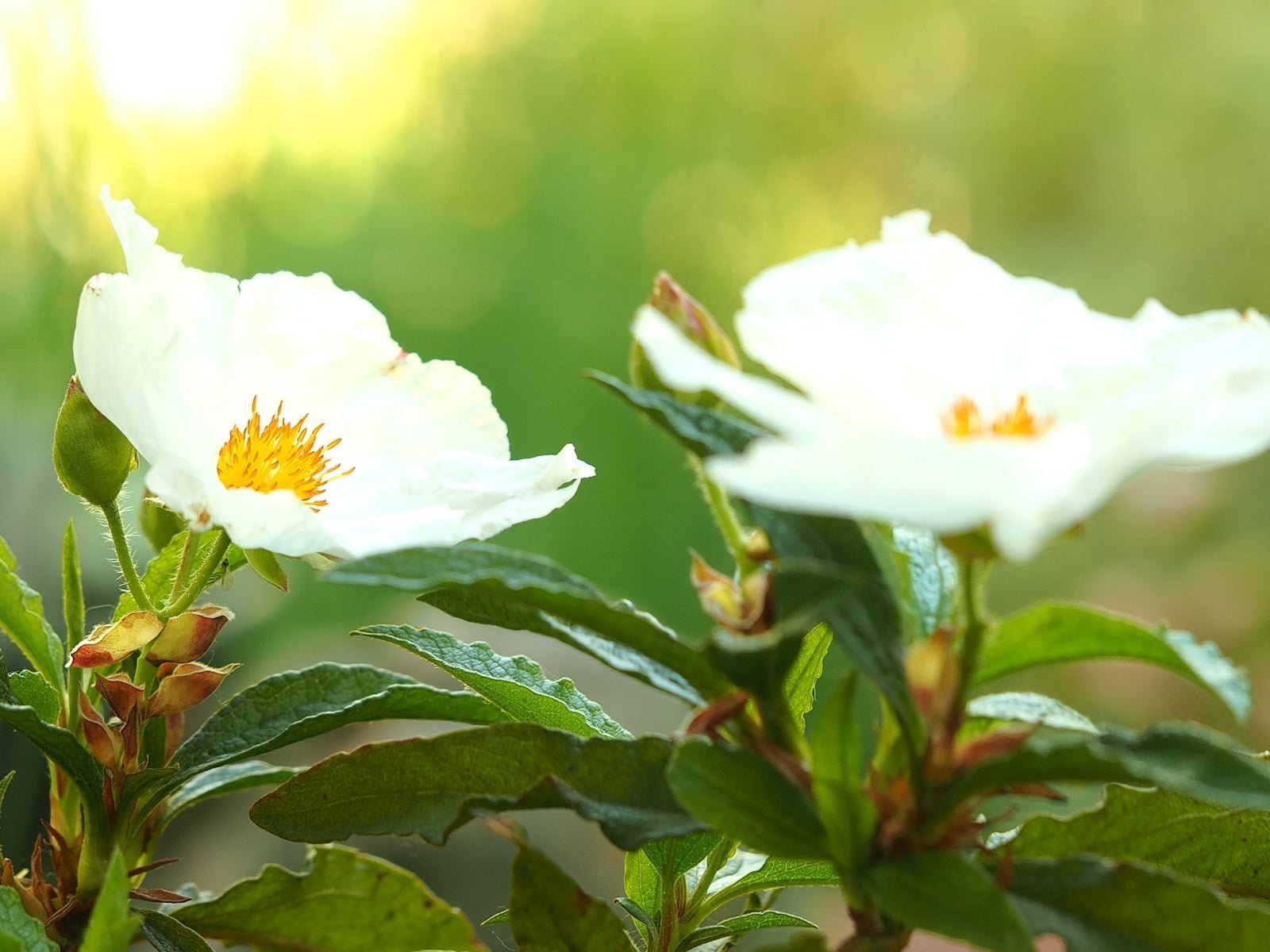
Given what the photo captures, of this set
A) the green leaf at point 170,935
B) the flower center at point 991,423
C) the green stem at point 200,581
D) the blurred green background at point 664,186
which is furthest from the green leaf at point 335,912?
the blurred green background at point 664,186

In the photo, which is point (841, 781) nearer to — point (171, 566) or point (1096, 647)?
point (1096, 647)

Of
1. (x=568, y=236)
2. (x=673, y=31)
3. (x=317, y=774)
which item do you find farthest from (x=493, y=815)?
(x=673, y=31)

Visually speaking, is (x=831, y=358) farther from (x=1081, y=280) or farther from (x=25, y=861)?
(x=1081, y=280)

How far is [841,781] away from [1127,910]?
10 centimetres

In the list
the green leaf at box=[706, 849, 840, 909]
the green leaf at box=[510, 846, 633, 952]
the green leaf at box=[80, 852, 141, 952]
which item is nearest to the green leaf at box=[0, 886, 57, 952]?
the green leaf at box=[80, 852, 141, 952]

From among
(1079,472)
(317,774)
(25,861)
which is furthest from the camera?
(25,861)

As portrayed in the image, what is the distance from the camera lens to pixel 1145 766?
0.34 m

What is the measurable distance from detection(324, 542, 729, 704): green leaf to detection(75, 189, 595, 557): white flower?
4 cm

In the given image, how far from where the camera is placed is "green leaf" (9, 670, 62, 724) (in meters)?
0.53

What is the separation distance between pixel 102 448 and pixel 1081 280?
13.7 ft

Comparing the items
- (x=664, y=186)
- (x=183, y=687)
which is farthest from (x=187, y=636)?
(x=664, y=186)

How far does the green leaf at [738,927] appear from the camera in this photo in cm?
54

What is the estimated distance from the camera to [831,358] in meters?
0.37

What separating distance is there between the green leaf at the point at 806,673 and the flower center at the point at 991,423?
0.14 meters
